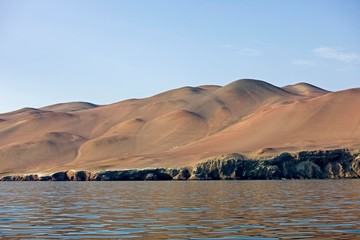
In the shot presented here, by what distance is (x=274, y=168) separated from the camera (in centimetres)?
9831

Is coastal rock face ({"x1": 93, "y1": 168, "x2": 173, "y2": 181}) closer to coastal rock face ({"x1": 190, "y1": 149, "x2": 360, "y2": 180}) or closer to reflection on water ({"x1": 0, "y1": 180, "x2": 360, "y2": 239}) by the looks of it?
coastal rock face ({"x1": 190, "y1": 149, "x2": 360, "y2": 180})

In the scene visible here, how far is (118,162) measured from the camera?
136750 millimetres

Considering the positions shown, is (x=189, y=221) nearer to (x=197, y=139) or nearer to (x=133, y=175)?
(x=133, y=175)

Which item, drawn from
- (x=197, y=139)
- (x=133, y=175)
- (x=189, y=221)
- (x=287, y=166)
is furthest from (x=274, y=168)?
(x=197, y=139)

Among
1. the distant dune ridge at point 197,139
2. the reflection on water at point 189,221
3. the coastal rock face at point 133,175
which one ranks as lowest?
the reflection on water at point 189,221

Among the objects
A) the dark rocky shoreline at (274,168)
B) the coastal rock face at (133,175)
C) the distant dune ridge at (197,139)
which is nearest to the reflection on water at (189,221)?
the dark rocky shoreline at (274,168)

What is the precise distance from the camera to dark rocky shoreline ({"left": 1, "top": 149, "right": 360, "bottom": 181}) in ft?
317

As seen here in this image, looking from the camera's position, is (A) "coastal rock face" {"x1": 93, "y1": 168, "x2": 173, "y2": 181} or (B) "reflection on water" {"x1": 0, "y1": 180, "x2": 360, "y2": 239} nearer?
(B) "reflection on water" {"x1": 0, "y1": 180, "x2": 360, "y2": 239}

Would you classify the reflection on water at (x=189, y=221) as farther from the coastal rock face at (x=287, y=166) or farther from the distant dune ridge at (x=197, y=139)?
the distant dune ridge at (x=197, y=139)

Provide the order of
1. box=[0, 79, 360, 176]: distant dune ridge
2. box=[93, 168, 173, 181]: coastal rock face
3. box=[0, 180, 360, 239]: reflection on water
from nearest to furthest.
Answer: box=[0, 180, 360, 239]: reflection on water < box=[93, 168, 173, 181]: coastal rock face < box=[0, 79, 360, 176]: distant dune ridge

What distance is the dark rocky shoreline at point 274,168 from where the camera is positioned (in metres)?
96.6

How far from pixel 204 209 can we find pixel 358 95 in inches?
5887

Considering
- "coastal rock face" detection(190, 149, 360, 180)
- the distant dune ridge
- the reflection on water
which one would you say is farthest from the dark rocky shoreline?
the reflection on water

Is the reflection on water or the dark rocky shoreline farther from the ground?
the dark rocky shoreline
